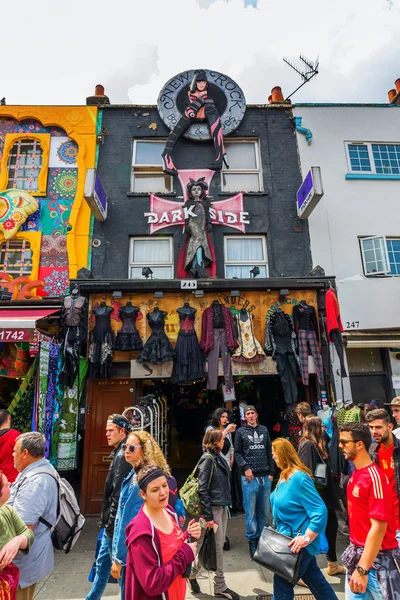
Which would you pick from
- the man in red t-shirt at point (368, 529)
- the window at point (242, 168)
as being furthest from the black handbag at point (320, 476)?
the window at point (242, 168)

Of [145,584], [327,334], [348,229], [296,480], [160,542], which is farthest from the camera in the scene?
[348,229]

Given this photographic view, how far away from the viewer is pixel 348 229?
424 inches

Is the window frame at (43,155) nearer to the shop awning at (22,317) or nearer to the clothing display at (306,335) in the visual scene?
the shop awning at (22,317)

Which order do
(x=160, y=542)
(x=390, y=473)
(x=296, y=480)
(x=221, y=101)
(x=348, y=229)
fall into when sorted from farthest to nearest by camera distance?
(x=221, y=101) → (x=348, y=229) → (x=390, y=473) → (x=296, y=480) → (x=160, y=542)

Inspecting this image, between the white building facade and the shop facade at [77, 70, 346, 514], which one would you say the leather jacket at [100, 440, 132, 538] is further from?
the white building facade

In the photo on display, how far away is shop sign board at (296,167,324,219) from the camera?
31.5 feet

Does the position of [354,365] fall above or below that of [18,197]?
below

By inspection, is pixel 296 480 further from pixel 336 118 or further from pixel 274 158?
→ pixel 336 118

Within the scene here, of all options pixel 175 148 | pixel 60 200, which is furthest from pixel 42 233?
pixel 175 148

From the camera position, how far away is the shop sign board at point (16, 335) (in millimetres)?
7410

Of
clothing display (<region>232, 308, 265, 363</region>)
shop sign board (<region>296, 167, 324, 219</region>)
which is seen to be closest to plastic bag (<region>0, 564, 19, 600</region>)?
clothing display (<region>232, 308, 265, 363</region>)

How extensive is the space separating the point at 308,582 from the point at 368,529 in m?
1.14

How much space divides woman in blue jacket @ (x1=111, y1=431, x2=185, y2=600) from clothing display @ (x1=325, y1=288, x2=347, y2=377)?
6226 mm

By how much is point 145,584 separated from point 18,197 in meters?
10.3
